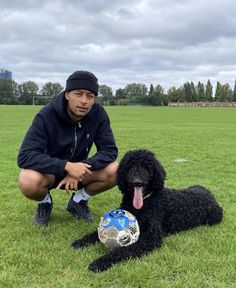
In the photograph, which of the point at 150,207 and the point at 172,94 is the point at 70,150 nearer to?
the point at 150,207

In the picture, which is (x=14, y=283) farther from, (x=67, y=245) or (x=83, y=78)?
(x=83, y=78)

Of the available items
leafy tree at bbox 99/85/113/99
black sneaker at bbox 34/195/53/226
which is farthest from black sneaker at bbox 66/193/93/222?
leafy tree at bbox 99/85/113/99

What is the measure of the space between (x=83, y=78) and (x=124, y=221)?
1.94 m

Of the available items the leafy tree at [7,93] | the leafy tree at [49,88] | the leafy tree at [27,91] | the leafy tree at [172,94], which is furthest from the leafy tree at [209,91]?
the leafy tree at [7,93]

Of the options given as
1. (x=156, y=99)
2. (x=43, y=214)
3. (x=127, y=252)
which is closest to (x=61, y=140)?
(x=43, y=214)

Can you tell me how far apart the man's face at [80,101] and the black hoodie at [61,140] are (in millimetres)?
177

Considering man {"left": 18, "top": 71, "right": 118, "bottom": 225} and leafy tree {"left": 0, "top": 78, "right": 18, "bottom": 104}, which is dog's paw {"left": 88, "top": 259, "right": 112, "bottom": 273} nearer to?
man {"left": 18, "top": 71, "right": 118, "bottom": 225}

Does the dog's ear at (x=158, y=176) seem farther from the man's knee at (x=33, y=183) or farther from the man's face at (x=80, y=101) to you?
the man's knee at (x=33, y=183)

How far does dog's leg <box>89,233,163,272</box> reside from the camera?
4.54 meters

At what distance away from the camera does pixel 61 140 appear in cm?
607

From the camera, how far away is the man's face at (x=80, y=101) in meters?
5.68

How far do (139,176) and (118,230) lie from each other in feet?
2.31

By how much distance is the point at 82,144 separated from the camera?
246 inches

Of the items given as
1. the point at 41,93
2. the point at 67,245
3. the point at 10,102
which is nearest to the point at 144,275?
the point at 67,245
